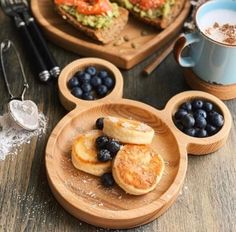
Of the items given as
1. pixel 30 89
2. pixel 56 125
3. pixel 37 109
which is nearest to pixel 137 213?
pixel 56 125

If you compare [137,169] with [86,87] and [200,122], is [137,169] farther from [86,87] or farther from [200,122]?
[86,87]

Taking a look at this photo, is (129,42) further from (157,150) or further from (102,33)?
(157,150)

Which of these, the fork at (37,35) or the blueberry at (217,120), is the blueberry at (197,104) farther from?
the fork at (37,35)

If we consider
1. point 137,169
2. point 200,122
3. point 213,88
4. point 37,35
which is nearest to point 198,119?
point 200,122

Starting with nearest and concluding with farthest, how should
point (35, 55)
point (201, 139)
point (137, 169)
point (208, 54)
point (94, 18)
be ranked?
point (137, 169), point (201, 139), point (208, 54), point (35, 55), point (94, 18)

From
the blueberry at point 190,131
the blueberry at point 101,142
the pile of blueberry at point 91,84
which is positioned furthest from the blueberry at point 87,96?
the blueberry at point 190,131

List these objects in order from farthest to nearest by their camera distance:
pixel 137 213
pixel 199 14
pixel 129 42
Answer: pixel 129 42 → pixel 199 14 → pixel 137 213
